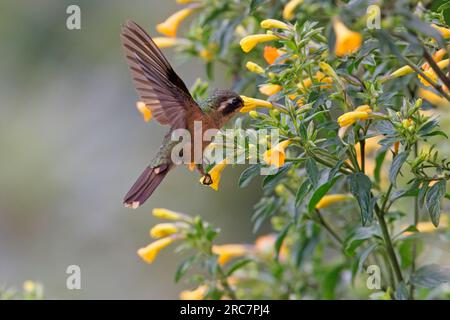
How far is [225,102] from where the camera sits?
7.38 ft

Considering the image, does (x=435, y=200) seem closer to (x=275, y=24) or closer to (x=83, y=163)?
(x=275, y=24)

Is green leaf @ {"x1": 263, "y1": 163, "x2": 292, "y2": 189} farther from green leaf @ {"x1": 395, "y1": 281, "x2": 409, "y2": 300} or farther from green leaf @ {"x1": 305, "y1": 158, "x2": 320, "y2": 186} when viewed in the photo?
green leaf @ {"x1": 395, "y1": 281, "x2": 409, "y2": 300}

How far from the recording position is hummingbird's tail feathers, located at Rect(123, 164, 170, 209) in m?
2.26

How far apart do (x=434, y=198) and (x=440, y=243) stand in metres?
0.81

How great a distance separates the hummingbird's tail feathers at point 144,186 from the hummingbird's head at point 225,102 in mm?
276

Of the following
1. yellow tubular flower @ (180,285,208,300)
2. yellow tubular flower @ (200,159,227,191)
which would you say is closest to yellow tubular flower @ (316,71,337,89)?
yellow tubular flower @ (200,159,227,191)

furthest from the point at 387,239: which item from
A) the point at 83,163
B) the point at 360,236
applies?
the point at 83,163

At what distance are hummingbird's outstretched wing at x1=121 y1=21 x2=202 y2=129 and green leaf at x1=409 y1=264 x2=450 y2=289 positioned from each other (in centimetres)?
87

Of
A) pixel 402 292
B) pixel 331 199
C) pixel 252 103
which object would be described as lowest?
pixel 402 292

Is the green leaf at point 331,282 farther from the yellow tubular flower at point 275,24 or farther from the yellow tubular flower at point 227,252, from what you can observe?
the yellow tubular flower at point 275,24

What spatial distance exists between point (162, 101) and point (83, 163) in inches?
138
